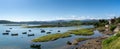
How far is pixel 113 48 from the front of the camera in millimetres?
36844

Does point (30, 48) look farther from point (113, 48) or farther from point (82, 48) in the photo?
point (113, 48)

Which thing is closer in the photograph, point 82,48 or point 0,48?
point 82,48

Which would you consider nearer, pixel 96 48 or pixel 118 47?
pixel 118 47

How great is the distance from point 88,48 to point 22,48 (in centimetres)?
1879

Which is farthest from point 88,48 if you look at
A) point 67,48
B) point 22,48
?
point 22,48

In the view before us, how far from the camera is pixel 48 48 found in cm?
5447

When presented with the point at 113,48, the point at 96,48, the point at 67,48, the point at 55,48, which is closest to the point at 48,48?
the point at 55,48

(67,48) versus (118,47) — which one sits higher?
(118,47)

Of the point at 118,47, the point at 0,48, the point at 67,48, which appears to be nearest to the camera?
the point at 118,47

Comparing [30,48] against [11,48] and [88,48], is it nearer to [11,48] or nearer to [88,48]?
[11,48]

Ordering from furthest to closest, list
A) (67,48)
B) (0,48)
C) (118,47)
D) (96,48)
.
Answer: (0,48)
(67,48)
(96,48)
(118,47)

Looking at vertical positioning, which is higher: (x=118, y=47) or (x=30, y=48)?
(x=118, y=47)

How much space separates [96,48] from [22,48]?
21.1 metres

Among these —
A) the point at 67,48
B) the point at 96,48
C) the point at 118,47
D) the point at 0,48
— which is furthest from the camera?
the point at 0,48
